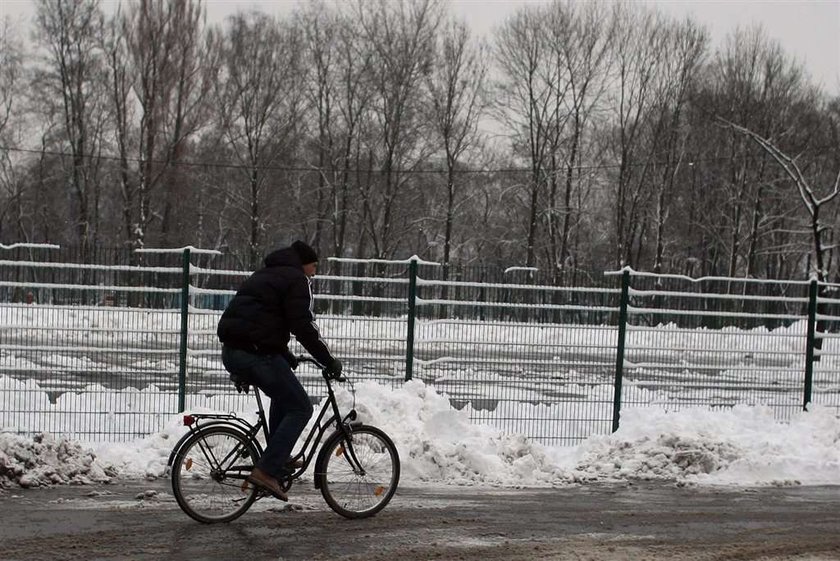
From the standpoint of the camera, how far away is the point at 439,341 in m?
11.7

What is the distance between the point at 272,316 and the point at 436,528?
2.17 metres

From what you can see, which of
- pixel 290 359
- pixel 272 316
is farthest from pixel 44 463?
pixel 272 316

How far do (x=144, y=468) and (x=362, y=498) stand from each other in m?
2.65

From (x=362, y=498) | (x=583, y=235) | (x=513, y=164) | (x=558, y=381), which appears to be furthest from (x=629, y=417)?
(x=583, y=235)

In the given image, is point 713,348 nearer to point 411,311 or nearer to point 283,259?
point 411,311

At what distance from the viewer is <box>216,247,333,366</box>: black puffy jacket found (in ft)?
23.6

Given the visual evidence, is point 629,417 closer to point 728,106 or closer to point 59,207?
point 728,106

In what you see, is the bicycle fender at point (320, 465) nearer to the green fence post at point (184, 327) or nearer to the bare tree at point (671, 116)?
the green fence post at point (184, 327)

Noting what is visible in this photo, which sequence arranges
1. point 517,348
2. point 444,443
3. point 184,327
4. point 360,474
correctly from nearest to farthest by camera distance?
point 360,474
point 444,443
point 184,327
point 517,348

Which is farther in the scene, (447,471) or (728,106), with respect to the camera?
(728,106)

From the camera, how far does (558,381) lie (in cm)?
1259

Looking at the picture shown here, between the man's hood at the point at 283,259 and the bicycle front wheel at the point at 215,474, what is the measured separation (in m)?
1.38

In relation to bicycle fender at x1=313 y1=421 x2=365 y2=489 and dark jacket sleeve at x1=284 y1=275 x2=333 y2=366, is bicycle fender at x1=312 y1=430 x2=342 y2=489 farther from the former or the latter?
dark jacket sleeve at x1=284 y1=275 x2=333 y2=366

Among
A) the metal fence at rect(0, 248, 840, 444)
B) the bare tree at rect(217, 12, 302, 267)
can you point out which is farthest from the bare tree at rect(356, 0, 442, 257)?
the metal fence at rect(0, 248, 840, 444)
